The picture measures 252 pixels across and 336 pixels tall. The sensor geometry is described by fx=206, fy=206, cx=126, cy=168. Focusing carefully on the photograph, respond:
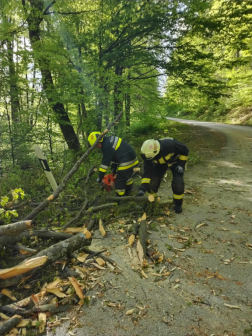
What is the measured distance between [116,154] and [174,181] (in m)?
1.53

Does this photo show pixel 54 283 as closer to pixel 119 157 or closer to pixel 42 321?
pixel 42 321

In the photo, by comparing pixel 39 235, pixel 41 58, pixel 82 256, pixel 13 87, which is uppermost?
pixel 41 58

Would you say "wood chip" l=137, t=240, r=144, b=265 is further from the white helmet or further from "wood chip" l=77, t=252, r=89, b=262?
the white helmet

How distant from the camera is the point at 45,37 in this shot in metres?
6.92

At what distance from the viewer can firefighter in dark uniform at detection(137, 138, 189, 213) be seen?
417 cm

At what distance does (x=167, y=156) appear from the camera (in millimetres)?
4371

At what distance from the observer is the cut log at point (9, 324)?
6.23 feet

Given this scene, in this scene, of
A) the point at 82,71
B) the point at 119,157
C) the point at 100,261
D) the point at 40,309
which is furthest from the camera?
the point at 82,71

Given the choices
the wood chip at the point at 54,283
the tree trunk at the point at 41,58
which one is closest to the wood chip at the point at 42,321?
the wood chip at the point at 54,283

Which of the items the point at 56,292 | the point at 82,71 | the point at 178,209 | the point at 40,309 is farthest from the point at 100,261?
the point at 82,71

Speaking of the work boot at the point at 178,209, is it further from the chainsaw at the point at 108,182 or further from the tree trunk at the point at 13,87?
the tree trunk at the point at 13,87

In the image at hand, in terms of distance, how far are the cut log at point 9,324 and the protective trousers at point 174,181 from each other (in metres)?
3.34

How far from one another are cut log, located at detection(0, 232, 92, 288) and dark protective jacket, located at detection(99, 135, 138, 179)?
2163 millimetres

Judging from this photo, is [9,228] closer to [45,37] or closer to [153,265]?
[153,265]
